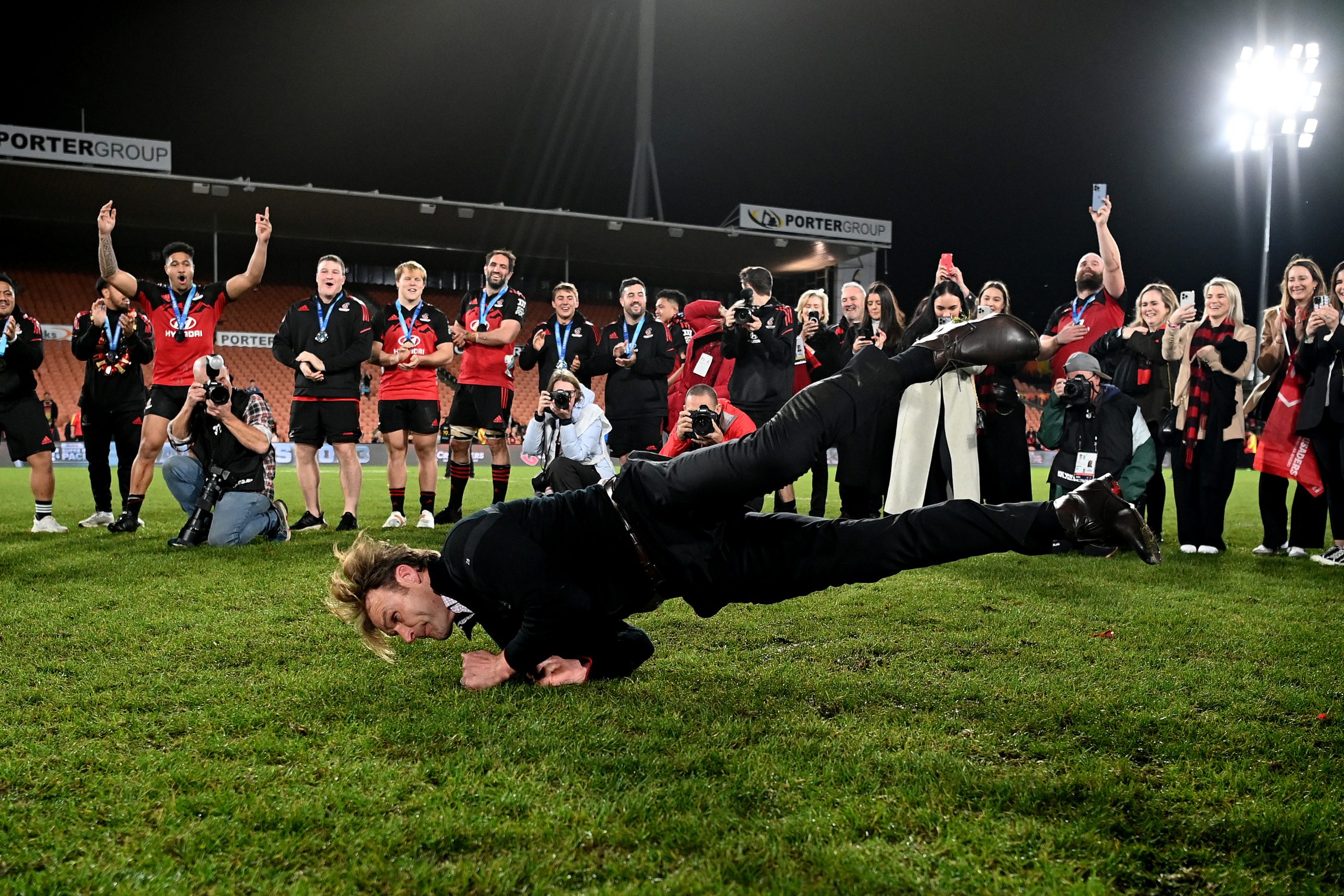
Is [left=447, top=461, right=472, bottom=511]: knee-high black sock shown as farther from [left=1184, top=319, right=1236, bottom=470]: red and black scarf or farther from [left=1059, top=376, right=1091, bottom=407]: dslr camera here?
[left=1184, top=319, right=1236, bottom=470]: red and black scarf

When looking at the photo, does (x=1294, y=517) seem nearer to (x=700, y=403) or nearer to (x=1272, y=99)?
(x=700, y=403)

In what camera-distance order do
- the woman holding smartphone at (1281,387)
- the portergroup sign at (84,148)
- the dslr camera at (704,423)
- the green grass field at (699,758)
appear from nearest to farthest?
the green grass field at (699,758) < the dslr camera at (704,423) < the woman holding smartphone at (1281,387) < the portergroup sign at (84,148)

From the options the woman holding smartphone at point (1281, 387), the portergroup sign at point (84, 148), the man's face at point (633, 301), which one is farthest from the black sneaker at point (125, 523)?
the portergroup sign at point (84, 148)

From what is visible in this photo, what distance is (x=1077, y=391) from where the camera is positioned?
5.93m

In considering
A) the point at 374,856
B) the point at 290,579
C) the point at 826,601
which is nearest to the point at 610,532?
the point at 374,856

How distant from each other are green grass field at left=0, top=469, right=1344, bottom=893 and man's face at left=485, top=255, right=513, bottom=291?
13.3 feet

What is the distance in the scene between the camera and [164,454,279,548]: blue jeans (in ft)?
18.6

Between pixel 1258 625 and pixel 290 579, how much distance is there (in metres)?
4.45

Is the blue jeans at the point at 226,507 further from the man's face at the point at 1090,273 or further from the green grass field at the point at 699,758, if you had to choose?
the man's face at the point at 1090,273

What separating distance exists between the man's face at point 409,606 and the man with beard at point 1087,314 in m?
5.12

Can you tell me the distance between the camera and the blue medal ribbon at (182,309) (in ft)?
21.6

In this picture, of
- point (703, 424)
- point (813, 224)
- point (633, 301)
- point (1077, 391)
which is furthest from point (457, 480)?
point (813, 224)

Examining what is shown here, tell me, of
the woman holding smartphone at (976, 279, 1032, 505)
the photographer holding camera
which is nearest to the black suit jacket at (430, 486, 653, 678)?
the woman holding smartphone at (976, 279, 1032, 505)

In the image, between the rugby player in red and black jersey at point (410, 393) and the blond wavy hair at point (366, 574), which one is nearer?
the blond wavy hair at point (366, 574)
